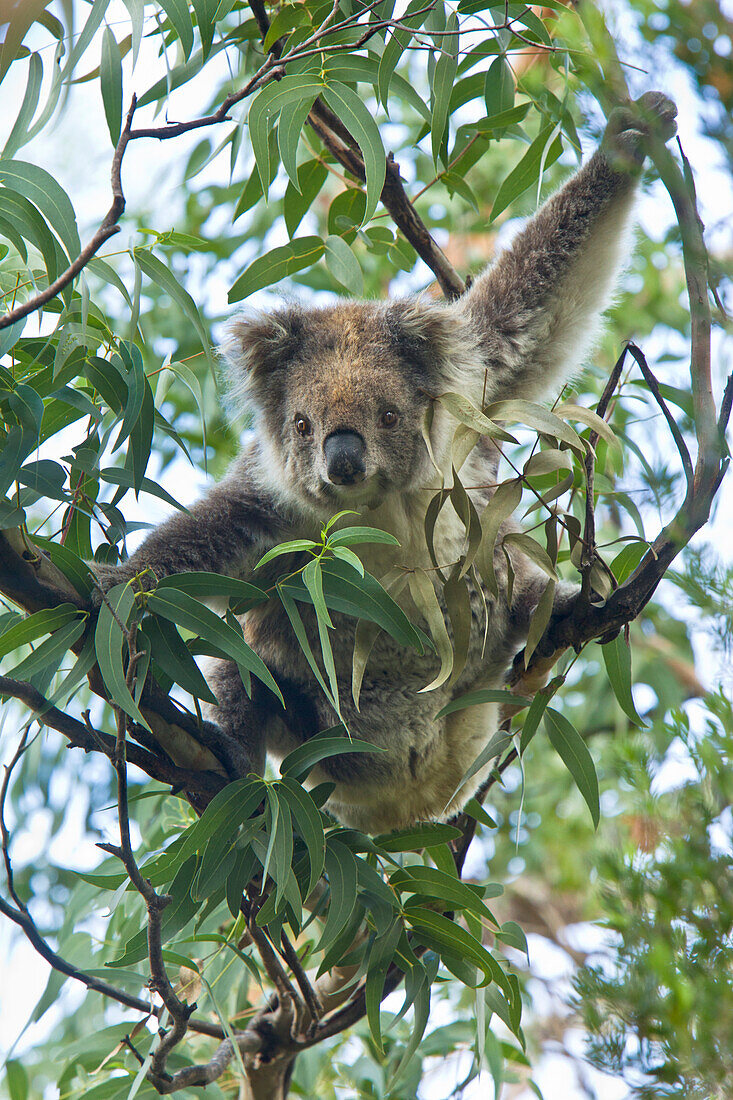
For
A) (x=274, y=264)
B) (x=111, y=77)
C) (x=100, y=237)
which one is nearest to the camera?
(x=100, y=237)

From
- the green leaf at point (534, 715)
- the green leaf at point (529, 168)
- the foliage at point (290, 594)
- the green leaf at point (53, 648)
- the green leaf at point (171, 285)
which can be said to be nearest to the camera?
the foliage at point (290, 594)

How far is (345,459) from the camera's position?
1.96 m

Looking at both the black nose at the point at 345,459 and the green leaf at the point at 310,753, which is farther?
the black nose at the point at 345,459

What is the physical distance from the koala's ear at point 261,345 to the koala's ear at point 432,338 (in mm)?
237

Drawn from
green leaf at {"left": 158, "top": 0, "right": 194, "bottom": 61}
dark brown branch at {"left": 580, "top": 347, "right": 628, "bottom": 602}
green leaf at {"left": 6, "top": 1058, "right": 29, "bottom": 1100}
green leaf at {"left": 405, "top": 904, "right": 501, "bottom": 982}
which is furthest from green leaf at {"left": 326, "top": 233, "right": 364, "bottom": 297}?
green leaf at {"left": 6, "top": 1058, "right": 29, "bottom": 1100}

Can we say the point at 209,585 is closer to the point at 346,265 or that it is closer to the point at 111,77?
the point at 111,77

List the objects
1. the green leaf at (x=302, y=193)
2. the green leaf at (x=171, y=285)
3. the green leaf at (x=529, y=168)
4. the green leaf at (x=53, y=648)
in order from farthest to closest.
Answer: the green leaf at (x=302, y=193) → the green leaf at (x=529, y=168) → the green leaf at (x=171, y=285) → the green leaf at (x=53, y=648)

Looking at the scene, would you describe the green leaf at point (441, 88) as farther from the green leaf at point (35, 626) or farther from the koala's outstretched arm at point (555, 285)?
the green leaf at point (35, 626)

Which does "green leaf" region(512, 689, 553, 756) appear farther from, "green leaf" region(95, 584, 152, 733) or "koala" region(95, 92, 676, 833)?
"green leaf" region(95, 584, 152, 733)

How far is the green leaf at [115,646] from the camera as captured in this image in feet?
4.63

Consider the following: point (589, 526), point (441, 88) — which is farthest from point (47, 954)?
point (441, 88)

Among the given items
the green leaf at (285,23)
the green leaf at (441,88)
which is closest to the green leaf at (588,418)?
the green leaf at (441,88)

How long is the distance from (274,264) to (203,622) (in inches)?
41.6

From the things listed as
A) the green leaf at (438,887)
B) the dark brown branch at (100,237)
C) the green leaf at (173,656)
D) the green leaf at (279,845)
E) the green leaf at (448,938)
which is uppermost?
the dark brown branch at (100,237)
